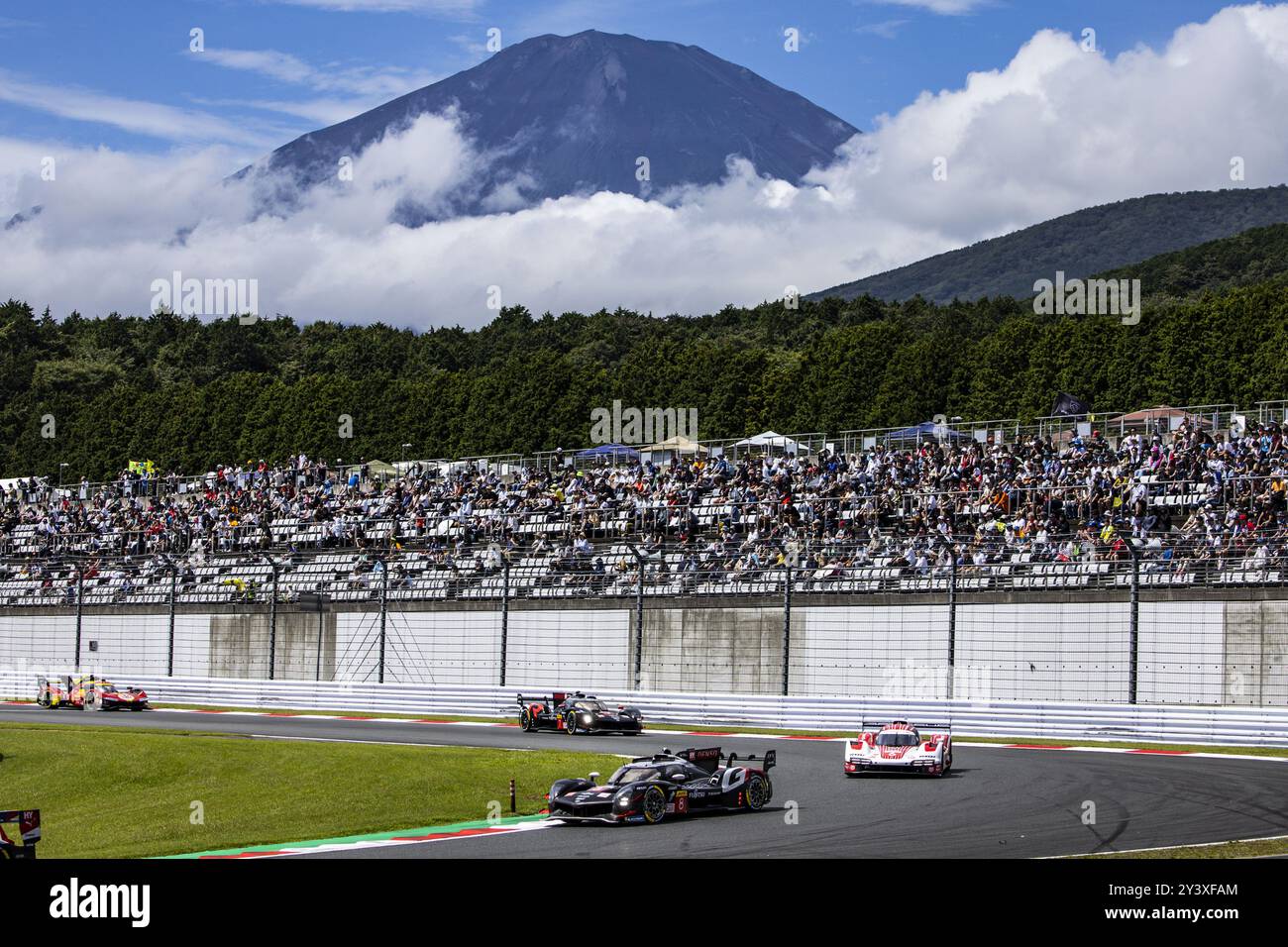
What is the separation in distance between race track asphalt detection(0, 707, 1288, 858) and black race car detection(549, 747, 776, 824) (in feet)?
0.63

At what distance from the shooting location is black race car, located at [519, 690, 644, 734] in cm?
3042

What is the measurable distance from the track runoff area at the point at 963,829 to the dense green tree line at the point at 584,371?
161ft

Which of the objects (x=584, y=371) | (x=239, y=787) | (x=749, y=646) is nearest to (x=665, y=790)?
(x=239, y=787)

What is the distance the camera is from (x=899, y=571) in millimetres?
33562

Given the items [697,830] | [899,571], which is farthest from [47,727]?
[697,830]

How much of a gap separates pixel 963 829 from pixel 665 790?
139 inches

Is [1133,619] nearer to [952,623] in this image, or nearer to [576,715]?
[952,623]

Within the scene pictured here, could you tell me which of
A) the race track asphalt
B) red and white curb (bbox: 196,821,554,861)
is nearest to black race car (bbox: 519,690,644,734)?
the race track asphalt

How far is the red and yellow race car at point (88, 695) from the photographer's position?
39.1 metres

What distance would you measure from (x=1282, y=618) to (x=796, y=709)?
385 inches

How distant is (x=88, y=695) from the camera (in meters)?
39.4

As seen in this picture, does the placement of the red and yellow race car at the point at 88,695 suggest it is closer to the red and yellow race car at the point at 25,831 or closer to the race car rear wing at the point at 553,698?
the race car rear wing at the point at 553,698

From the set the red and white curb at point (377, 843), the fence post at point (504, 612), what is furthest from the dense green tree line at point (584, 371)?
the red and white curb at point (377, 843)
